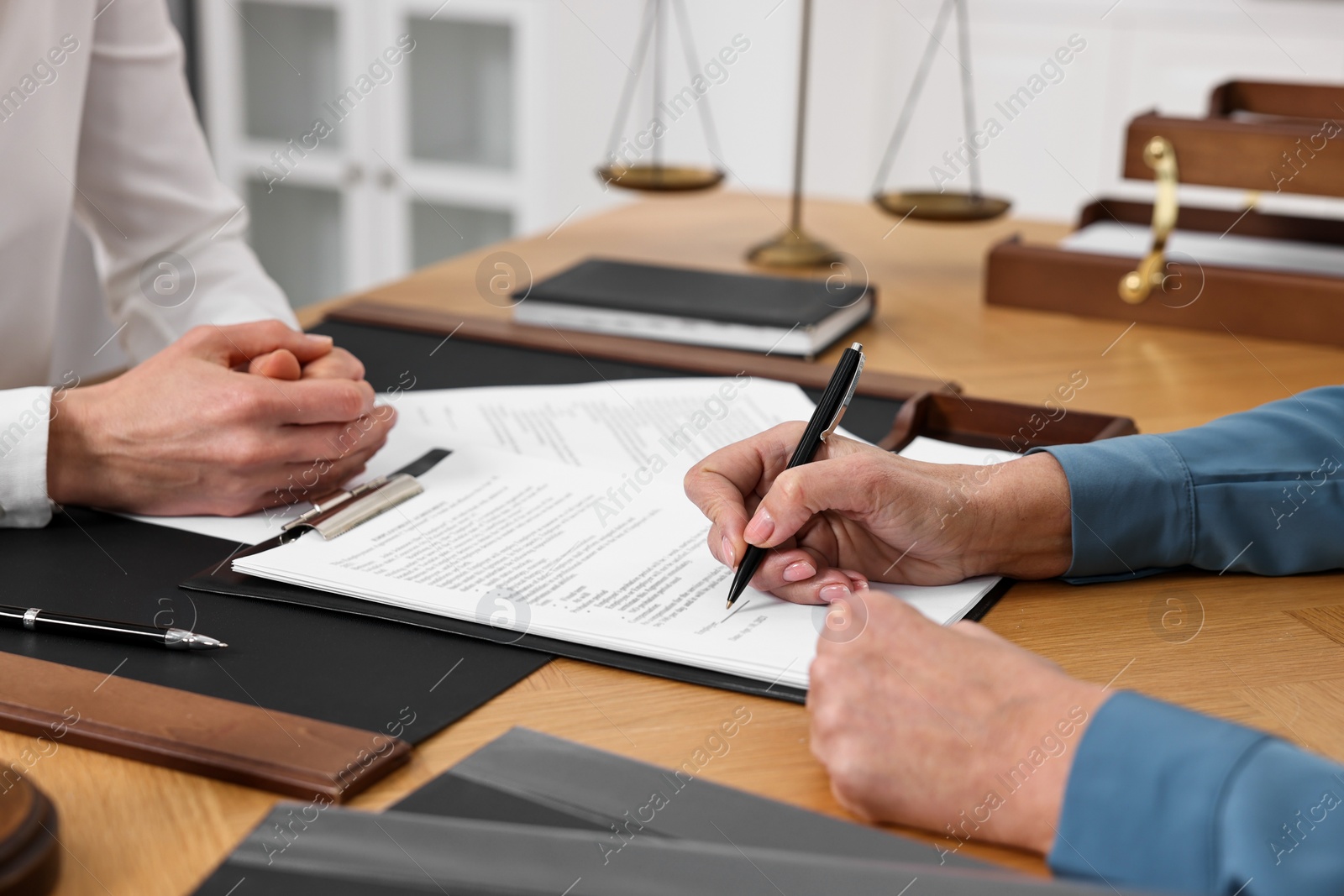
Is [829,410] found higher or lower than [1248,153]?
lower

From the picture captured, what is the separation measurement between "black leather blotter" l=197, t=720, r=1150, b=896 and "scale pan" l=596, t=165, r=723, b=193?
1.16 meters

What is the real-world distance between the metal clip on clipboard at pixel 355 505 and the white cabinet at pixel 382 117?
268 centimetres

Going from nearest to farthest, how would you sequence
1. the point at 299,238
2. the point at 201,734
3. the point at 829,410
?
the point at 201,734 → the point at 829,410 → the point at 299,238

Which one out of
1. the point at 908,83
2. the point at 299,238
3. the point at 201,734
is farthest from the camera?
the point at 299,238

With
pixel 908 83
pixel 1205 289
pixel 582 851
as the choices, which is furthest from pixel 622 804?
pixel 908 83

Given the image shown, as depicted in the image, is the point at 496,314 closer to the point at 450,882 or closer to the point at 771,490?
the point at 771,490

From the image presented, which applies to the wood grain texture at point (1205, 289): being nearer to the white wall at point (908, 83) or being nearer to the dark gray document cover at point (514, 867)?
the dark gray document cover at point (514, 867)

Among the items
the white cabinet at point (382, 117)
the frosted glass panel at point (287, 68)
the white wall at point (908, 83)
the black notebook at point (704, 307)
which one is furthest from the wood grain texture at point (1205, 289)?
the frosted glass panel at point (287, 68)

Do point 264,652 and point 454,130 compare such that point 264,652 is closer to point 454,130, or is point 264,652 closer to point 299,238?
point 454,130

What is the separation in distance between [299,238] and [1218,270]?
310 cm

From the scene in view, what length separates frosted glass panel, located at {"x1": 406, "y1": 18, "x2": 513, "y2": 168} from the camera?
11.4 feet

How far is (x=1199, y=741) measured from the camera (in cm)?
56

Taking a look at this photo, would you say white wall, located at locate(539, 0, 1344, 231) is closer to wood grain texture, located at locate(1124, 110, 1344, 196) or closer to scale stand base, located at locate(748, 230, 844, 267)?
scale stand base, located at locate(748, 230, 844, 267)

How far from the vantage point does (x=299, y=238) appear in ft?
12.8
